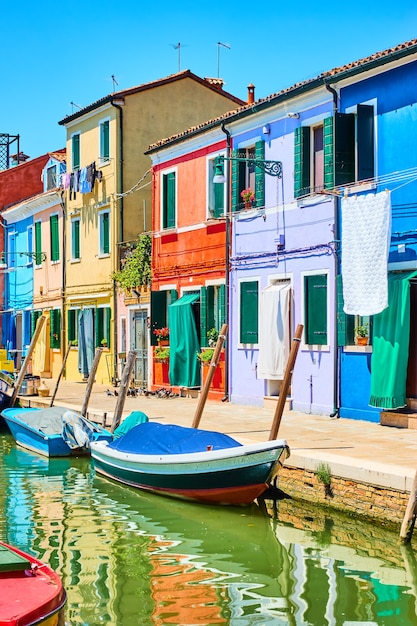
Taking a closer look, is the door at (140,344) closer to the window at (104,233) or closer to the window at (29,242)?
the window at (104,233)

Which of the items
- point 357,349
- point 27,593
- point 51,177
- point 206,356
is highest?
point 51,177

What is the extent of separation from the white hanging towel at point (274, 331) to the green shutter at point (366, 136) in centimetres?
351

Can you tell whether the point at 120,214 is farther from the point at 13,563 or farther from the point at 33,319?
the point at 13,563

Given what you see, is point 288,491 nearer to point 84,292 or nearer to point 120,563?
point 120,563

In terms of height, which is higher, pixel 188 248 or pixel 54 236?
pixel 54 236

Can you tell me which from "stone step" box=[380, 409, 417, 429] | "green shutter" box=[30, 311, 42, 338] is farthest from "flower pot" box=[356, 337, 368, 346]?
"green shutter" box=[30, 311, 42, 338]

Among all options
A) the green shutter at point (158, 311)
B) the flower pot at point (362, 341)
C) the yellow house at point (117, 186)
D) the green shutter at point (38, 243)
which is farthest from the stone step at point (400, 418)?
the green shutter at point (38, 243)

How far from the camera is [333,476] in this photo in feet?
39.3

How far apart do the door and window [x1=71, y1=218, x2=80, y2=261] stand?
491 centimetres

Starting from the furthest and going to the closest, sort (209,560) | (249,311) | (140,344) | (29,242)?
(29,242) → (140,344) → (249,311) → (209,560)

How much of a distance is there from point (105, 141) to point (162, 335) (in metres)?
7.20

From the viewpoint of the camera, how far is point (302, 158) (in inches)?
733

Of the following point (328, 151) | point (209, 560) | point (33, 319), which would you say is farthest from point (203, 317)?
point (33, 319)

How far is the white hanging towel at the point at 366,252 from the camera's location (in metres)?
16.0
